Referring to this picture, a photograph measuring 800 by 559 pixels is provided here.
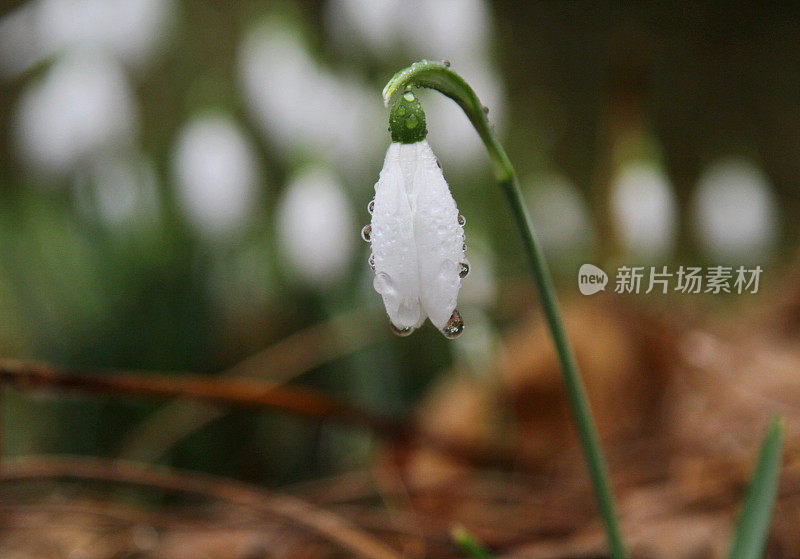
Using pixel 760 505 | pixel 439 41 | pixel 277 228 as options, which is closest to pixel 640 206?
pixel 439 41

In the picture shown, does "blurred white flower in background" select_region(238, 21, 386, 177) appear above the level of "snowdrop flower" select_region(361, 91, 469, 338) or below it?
above

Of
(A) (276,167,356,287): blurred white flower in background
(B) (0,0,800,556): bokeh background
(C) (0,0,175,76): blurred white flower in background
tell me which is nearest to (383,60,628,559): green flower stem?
(B) (0,0,800,556): bokeh background

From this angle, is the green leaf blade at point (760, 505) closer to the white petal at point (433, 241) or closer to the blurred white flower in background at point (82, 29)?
the white petal at point (433, 241)

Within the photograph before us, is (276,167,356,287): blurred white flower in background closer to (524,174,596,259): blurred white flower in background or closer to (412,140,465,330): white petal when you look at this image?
(524,174,596,259): blurred white flower in background

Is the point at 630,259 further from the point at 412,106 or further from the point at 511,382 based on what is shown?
the point at 412,106

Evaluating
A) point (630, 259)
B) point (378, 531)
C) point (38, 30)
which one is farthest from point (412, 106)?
point (38, 30)
